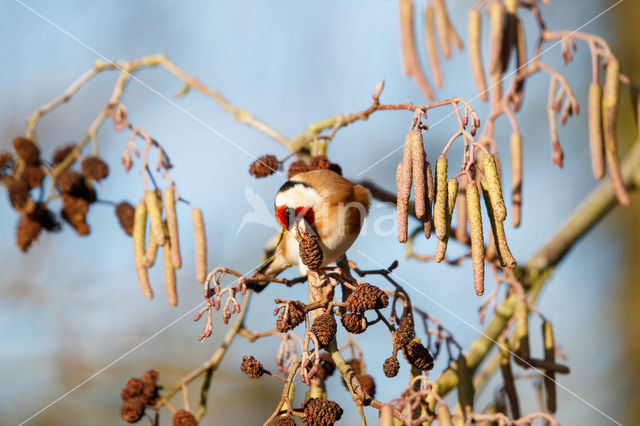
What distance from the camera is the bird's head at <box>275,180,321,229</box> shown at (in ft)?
5.43

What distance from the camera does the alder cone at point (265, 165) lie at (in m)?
1.60

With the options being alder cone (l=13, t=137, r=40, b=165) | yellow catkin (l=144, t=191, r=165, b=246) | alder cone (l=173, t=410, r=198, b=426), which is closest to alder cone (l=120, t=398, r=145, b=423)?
alder cone (l=173, t=410, r=198, b=426)

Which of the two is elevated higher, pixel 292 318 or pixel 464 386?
pixel 292 318

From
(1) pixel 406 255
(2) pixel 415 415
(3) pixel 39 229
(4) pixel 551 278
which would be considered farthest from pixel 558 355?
(3) pixel 39 229

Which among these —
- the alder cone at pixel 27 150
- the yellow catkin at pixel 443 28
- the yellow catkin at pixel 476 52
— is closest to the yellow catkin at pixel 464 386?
the yellow catkin at pixel 476 52

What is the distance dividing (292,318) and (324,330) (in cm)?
6

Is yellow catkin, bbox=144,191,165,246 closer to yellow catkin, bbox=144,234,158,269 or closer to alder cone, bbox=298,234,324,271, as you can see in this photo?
yellow catkin, bbox=144,234,158,269

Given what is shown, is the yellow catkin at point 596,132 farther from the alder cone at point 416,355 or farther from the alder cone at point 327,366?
the alder cone at point 327,366

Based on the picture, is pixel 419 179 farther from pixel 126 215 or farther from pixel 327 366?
pixel 126 215

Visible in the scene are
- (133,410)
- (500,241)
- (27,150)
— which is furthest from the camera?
(27,150)

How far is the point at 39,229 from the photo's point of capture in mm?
1677

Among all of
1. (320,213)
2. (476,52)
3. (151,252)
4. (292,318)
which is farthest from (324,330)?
(476,52)

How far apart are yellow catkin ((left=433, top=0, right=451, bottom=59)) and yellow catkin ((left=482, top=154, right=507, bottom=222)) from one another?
0.70 m

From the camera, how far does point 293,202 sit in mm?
1705
